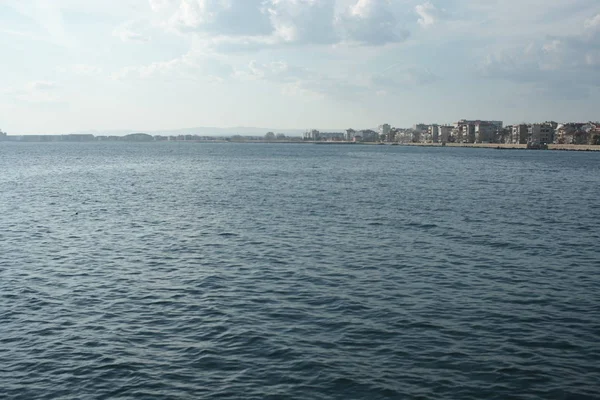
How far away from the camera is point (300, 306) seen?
2289 cm

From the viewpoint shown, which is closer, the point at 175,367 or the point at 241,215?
the point at 175,367

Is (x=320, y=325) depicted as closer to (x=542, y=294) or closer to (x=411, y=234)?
(x=542, y=294)

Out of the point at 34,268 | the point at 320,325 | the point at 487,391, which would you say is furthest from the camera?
the point at 34,268

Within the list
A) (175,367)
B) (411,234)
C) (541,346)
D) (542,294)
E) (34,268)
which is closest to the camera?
(175,367)

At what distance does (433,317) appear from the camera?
2159 cm

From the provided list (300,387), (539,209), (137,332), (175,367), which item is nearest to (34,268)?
(137,332)

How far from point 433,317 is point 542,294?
19.5 ft

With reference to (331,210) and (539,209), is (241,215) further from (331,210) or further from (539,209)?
(539,209)

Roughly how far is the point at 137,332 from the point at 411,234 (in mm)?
22408

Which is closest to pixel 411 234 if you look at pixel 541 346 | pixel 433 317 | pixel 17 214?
pixel 433 317

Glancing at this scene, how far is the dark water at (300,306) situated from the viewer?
1644 cm

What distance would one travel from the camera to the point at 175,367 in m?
17.2

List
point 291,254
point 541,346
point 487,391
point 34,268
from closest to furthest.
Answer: point 487,391 < point 541,346 < point 34,268 < point 291,254

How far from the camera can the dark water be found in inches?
647
